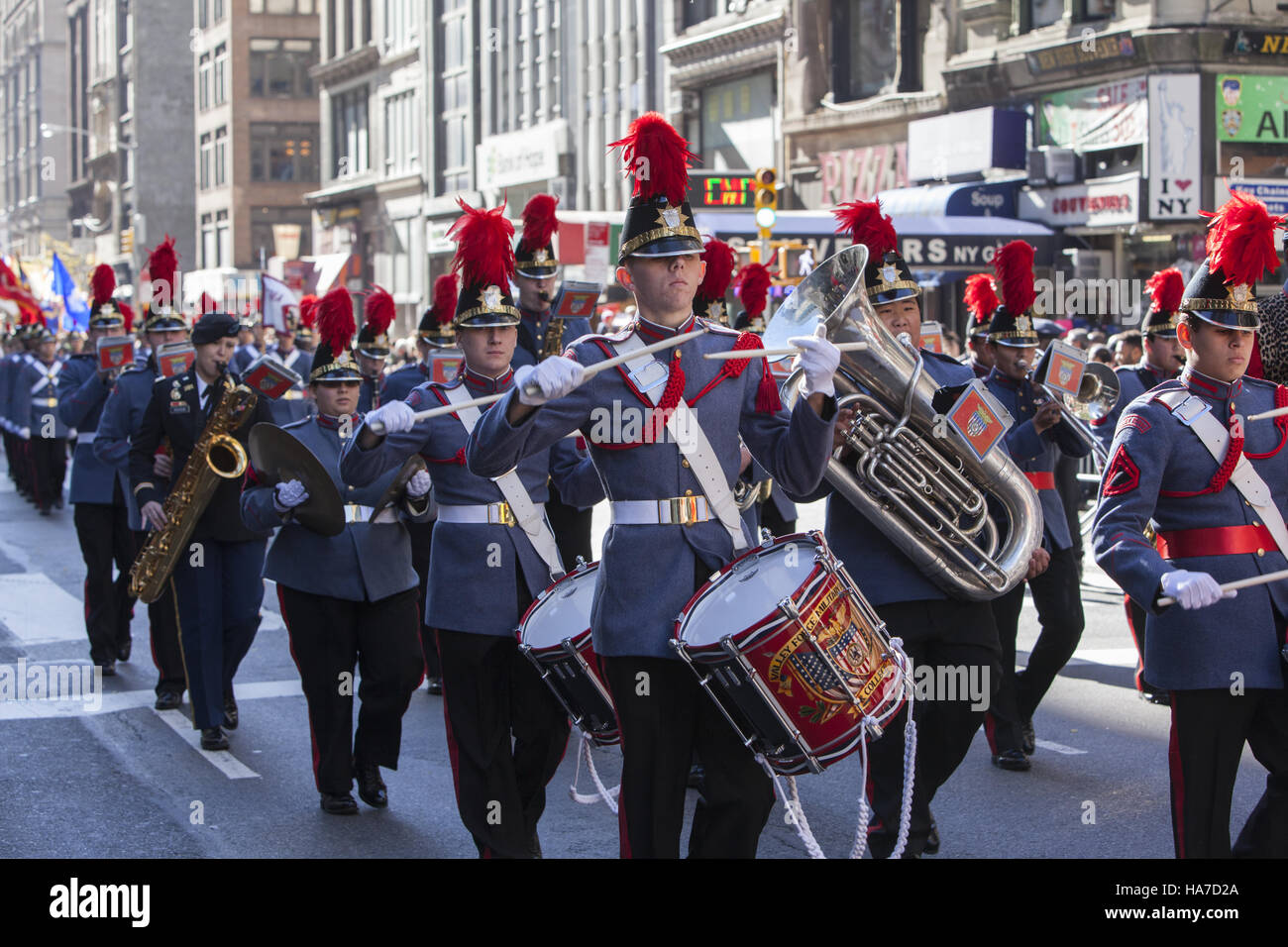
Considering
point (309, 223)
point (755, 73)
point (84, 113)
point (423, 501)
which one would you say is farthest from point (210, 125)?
point (423, 501)

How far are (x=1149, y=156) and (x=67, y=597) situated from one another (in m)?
16.4

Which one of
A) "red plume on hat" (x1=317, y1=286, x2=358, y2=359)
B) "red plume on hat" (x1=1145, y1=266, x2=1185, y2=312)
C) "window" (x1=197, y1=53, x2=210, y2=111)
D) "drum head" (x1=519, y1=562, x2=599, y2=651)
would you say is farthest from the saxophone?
"window" (x1=197, y1=53, x2=210, y2=111)

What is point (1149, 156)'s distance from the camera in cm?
2305

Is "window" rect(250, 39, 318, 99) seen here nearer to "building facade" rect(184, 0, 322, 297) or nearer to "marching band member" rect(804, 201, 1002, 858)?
"building facade" rect(184, 0, 322, 297)

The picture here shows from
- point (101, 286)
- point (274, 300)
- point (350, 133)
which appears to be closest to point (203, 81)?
point (350, 133)

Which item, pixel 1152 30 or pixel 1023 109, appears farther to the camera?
pixel 1023 109

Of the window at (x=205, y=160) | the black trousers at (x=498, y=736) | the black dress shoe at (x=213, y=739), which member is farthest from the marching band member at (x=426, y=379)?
the window at (x=205, y=160)

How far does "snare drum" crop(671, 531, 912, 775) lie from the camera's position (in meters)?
4.27

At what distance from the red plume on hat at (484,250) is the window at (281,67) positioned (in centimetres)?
7206

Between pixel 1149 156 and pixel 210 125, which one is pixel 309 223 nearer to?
pixel 210 125

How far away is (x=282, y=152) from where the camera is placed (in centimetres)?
7525

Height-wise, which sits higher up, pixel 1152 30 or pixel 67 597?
pixel 1152 30

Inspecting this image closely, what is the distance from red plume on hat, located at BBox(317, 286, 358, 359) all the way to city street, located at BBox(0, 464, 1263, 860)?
6.51ft

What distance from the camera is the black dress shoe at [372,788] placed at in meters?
7.00
